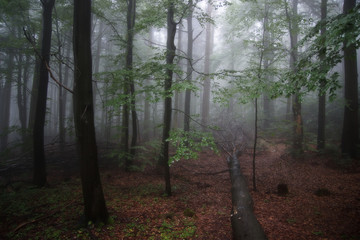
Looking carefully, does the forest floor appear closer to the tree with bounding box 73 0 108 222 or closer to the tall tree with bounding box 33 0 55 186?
the tall tree with bounding box 33 0 55 186

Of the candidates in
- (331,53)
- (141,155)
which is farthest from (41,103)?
(331,53)

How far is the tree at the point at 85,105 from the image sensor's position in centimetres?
454

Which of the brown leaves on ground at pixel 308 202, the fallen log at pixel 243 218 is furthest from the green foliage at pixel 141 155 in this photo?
the brown leaves on ground at pixel 308 202

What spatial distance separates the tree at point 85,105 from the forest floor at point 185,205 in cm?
100

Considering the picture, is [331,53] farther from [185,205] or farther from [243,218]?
[185,205]

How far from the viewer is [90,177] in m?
4.71

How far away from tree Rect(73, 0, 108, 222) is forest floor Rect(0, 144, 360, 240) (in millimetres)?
1004

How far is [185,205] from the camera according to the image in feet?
20.9

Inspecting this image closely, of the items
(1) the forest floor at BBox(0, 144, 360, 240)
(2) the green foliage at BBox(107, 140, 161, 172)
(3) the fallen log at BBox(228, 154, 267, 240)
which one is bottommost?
(1) the forest floor at BBox(0, 144, 360, 240)

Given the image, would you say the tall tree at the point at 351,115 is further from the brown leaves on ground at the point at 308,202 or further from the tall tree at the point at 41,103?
the tall tree at the point at 41,103

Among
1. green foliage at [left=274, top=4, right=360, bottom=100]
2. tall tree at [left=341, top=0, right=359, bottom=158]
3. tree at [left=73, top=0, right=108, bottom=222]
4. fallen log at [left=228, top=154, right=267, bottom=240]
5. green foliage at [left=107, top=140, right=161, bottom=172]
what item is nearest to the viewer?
green foliage at [left=274, top=4, right=360, bottom=100]

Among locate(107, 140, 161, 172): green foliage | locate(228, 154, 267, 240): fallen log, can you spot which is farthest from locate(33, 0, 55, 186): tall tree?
locate(228, 154, 267, 240): fallen log

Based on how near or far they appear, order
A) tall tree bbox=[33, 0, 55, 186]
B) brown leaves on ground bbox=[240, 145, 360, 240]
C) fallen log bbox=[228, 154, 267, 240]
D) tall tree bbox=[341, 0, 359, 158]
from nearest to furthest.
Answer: fallen log bbox=[228, 154, 267, 240] < brown leaves on ground bbox=[240, 145, 360, 240] < tall tree bbox=[33, 0, 55, 186] < tall tree bbox=[341, 0, 359, 158]

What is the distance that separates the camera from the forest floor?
4578mm
